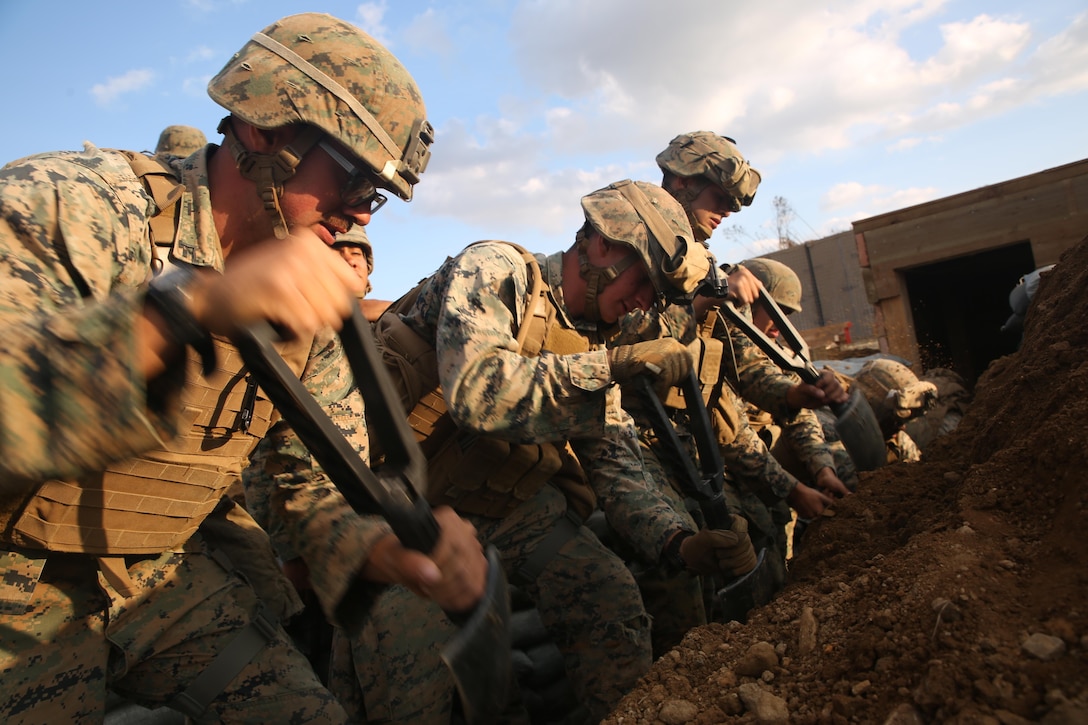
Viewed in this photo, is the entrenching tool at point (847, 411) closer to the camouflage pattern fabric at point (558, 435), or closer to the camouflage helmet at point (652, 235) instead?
the camouflage helmet at point (652, 235)

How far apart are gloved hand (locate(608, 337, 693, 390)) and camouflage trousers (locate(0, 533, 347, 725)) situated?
1.36 meters

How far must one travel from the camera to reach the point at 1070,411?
1.66 metres

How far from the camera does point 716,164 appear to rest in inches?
184

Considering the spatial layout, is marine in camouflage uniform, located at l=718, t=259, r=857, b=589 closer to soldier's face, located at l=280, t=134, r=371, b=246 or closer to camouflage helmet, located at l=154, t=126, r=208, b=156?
soldier's face, located at l=280, t=134, r=371, b=246

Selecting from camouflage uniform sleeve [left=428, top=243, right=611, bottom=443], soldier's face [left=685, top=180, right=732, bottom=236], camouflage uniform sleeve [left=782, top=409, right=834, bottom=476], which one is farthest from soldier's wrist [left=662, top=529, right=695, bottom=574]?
soldier's face [left=685, top=180, right=732, bottom=236]

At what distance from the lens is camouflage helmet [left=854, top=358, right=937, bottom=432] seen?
5719 mm

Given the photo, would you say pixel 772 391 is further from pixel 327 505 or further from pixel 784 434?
pixel 327 505

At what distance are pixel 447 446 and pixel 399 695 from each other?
2.85 feet

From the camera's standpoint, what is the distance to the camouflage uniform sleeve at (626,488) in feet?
10.1

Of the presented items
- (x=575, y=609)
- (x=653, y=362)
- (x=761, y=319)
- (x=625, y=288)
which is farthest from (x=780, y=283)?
(x=575, y=609)

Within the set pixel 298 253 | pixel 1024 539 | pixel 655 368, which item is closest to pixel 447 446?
pixel 655 368

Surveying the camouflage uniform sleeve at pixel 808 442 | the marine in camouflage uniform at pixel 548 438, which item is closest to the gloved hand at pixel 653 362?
the marine in camouflage uniform at pixel 548 438

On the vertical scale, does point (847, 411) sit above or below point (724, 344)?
below

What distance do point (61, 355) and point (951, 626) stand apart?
4.71 feet
